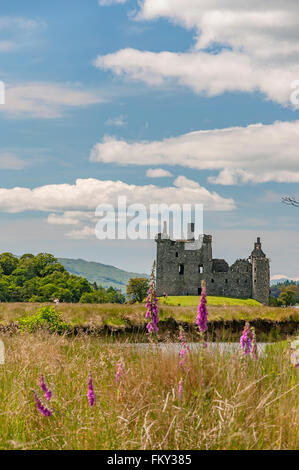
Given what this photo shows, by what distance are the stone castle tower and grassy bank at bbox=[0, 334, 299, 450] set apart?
2473 inches

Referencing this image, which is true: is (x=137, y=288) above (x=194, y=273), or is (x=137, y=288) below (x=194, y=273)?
below

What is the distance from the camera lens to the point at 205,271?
235 feet

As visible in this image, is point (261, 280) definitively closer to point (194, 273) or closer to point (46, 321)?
point (194, 273)

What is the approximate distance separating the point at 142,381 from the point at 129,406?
309mm

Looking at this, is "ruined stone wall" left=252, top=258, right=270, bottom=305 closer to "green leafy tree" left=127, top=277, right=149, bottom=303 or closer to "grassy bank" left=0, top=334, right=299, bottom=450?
"green leafy tree" left=127, top=277, right=149, bottom=303

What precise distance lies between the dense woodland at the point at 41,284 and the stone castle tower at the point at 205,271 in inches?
450

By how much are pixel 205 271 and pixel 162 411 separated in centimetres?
6702

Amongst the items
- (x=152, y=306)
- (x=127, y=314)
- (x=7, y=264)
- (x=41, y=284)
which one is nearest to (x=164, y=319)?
(x=127, y=314)

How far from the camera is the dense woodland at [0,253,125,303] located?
6962 cm

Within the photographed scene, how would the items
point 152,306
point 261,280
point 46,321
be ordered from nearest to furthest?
point 152,306 → point 46,321 → point 261,280

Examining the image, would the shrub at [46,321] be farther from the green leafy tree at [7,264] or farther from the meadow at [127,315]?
the green leafy tree at [7,264]

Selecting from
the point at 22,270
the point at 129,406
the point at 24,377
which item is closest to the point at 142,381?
the point at 129,406

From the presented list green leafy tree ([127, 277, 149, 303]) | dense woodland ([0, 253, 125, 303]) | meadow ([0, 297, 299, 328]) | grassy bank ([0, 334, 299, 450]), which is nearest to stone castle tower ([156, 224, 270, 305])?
green leafy tree ([127, 277, 149, 303])

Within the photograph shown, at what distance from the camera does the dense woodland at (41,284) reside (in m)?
69.6
